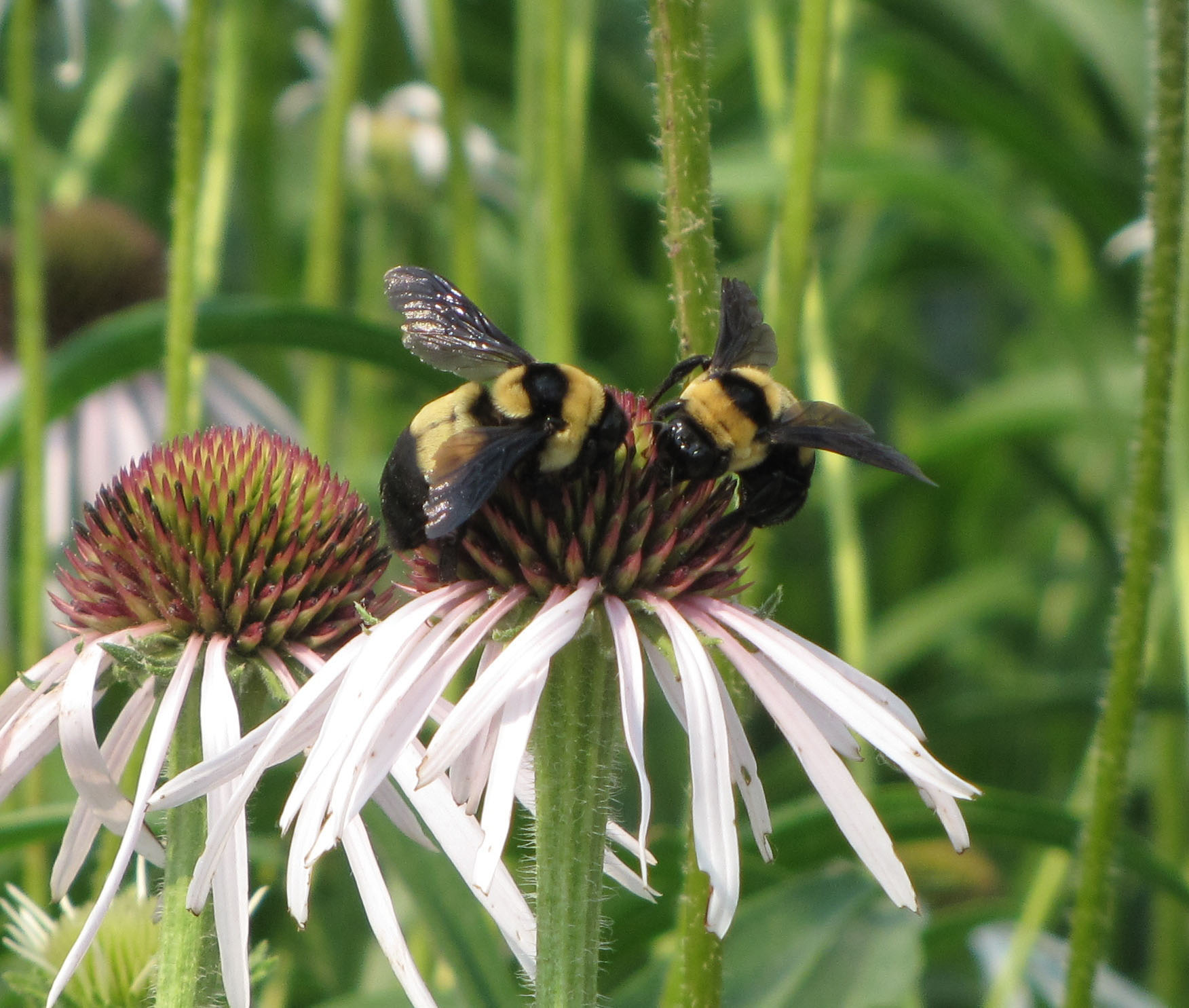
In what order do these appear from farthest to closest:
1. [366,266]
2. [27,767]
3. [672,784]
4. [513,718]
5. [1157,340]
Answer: [366,266]
[672,784]
[1157,340]
[27,767]
[513,718]

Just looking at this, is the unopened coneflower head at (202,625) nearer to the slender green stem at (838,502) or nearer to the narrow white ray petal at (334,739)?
the narrow white ray petal at (334,739)

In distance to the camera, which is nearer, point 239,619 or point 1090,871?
point 239,619

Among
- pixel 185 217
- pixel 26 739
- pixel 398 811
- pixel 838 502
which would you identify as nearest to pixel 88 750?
pixel 26 739

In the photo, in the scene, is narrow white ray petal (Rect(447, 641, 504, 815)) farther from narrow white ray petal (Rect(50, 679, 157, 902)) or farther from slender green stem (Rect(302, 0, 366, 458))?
slender green stem (Rect(302, 0, 366, 458))

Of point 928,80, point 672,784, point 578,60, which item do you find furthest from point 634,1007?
point 928,80

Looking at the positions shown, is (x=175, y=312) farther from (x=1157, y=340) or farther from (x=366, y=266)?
(x=366, y=266)
